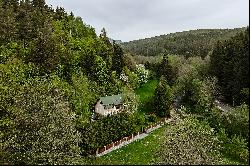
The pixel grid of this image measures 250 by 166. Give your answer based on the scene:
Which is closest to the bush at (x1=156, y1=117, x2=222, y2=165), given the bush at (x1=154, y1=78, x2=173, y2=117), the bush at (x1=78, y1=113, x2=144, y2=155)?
the bush at (x1=78, y1=113, x2=144, y2=155)

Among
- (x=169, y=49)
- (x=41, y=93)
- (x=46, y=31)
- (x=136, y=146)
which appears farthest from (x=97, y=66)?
(x=169, y=49)

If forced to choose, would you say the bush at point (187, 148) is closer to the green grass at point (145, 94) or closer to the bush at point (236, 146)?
the bush at point (236, 146)

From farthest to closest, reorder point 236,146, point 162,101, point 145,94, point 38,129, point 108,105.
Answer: point 145,94 < point 162,101 < point 108,105 < point 38,129 < point 236,146

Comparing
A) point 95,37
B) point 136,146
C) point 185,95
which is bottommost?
point 136,146

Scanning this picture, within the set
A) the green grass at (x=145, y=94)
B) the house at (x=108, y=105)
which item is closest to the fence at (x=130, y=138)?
the house at (x=108, y=105)

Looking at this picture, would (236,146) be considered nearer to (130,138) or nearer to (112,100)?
(130,138)

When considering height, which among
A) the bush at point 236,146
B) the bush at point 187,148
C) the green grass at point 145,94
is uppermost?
the bush at point 187,148

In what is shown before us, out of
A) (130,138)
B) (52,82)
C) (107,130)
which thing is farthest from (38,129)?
(130,138)

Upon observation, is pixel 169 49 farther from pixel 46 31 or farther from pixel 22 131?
pixel 22 131
